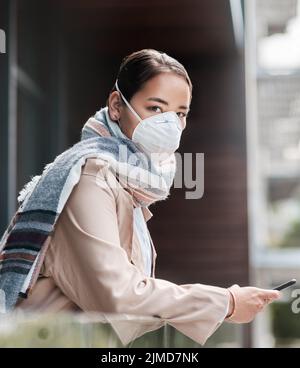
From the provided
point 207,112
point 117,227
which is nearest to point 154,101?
point 117,227

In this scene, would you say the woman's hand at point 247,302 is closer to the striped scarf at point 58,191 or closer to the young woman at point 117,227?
the young woman at point 117,227

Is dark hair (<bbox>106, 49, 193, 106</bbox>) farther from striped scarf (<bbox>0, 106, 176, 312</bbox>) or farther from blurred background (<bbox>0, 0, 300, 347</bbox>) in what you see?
blurred background (<bbox>0, 0, 300, 347</bbox>)

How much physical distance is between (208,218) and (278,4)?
1.05 metres

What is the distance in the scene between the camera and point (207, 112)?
357 centimetres

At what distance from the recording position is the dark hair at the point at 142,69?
87 cm

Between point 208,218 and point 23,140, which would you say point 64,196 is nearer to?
point 23,140

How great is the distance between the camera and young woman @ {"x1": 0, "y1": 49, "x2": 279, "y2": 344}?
32.3 inches

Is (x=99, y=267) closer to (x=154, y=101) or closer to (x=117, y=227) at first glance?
(x=117, y=227)

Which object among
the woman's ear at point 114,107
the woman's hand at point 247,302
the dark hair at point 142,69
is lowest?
the woman's hand at point 247,302

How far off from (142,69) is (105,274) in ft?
0.71

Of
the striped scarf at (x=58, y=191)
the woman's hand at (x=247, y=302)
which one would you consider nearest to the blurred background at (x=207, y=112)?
the woman's hand at (x=247, y=302)

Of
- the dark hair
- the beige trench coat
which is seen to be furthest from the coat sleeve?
the dark hair

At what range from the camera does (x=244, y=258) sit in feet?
12.1

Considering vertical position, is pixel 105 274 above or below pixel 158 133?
below
